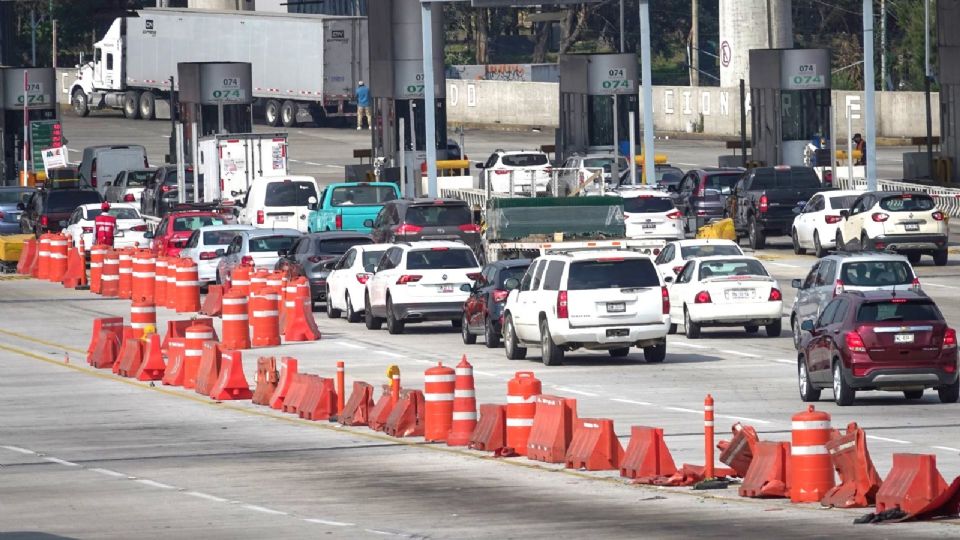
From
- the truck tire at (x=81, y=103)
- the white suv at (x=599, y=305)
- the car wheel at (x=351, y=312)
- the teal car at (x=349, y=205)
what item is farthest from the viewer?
the truck tire at (x=81, y=103)

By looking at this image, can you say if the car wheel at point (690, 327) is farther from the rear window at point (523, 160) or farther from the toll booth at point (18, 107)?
the toll booth at point (18, 107)

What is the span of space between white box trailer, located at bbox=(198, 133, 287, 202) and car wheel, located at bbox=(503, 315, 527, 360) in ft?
84.4

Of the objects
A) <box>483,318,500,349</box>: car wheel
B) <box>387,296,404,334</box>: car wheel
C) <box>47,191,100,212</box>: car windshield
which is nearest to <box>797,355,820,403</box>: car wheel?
<box>483,318,500,349</box>: car wheel

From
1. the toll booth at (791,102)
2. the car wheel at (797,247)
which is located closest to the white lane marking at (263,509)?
the car wheel at (797,247)

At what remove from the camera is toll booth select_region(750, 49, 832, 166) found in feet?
204

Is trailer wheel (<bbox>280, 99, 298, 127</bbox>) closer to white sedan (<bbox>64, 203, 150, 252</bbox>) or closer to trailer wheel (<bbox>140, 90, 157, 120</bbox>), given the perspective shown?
trailer wheel (<bbox>140, 90, 157, 120</bbox>)

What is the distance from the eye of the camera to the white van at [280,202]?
4925 centimetres

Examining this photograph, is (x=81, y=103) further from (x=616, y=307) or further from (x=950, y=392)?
(x=950, y=392)

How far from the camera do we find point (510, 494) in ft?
60.2

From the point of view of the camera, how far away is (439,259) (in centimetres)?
3503

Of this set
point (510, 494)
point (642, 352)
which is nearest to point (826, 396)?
point (642, 352)

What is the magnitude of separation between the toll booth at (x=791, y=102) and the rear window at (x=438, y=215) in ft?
71.7

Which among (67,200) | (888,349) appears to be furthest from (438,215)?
(888,349)

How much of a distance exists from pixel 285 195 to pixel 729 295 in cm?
1818
